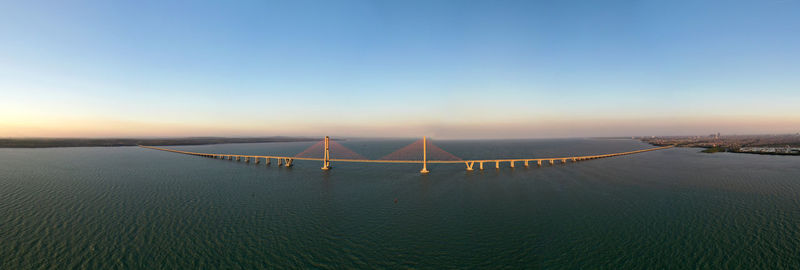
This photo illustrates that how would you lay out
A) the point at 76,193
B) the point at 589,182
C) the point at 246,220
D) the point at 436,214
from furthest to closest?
the point at 589,182 < the point at 76,193 < the point at 436,214 < the point at 246,220

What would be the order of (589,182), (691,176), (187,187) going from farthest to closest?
(691,176) < (589,182) < (187,187)

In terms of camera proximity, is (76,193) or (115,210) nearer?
(115,210)

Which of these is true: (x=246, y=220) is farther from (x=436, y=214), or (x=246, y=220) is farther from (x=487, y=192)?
(x=487, y=192)

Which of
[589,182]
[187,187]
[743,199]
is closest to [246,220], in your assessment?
[187,187]

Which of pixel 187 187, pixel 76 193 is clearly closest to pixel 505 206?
pixel 187 187

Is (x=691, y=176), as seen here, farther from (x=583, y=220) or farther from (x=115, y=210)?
(x=115, y=210)

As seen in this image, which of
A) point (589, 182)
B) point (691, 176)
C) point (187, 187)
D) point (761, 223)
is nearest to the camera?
point (761, 223)
